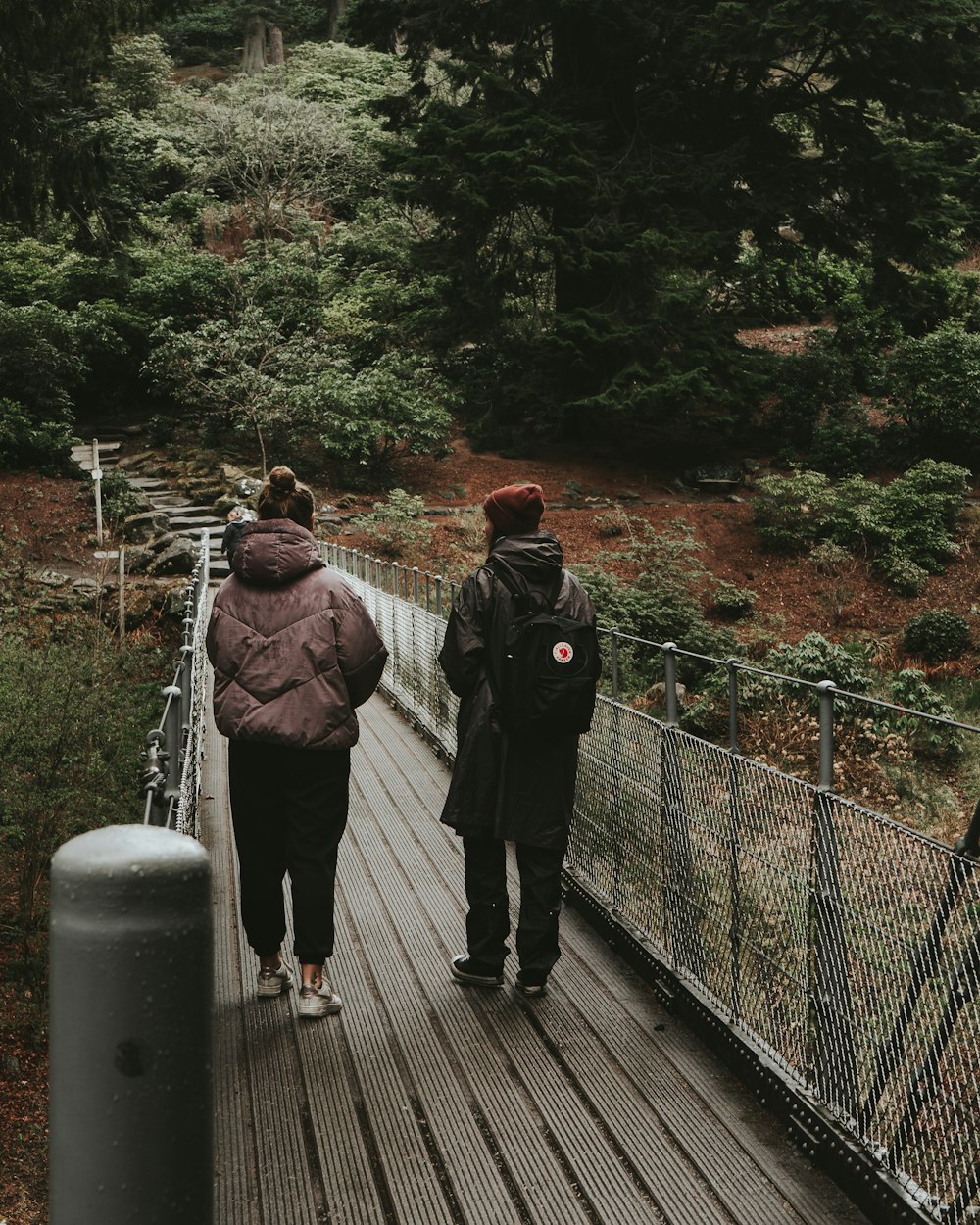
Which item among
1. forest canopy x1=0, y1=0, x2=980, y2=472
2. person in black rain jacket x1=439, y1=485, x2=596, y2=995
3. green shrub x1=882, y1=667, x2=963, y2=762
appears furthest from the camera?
forest canopy x1=0, y1=0, x2=980, y2=472

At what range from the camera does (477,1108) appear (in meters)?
4.00

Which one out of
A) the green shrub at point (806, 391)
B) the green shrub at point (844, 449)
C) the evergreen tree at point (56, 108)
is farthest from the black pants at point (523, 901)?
the green shrub at point (806, 391)

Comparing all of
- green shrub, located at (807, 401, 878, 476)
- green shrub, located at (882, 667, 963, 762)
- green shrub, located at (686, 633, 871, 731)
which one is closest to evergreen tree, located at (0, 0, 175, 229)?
green shrub, located at (686, 633, 871, 731)

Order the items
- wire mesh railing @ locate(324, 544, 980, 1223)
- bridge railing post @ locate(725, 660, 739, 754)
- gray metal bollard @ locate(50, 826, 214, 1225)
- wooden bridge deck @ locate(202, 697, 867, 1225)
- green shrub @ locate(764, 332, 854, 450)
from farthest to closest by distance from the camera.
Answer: green shrub @ locate(764, 332, 854, 450) → bridge railing post @ locate(725, 660, 739, 754) → wooden bridge deck @ locate(202, 697, 867, 1225) → wire mesh railing @ locate(324, 544, 980, 1223) → gray metal bollard @ locate(50, 826, 214, 1225)

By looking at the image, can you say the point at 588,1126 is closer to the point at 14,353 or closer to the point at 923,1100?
the point at 923,1100

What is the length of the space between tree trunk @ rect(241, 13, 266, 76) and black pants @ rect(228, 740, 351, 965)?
1874 inches

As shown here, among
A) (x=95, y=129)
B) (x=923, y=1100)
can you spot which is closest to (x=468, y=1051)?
(x=923, y=1100)

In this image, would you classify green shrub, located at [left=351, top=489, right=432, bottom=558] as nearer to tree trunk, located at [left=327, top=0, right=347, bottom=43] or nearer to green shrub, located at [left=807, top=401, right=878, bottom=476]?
green shrub, located at [left=807, top=401, right=878, bottom=476]

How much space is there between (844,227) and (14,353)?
16863mm

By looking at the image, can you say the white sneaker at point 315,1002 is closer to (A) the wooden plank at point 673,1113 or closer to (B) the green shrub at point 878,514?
(A) the wooden plank at point 673,1113

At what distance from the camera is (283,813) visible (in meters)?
4.58

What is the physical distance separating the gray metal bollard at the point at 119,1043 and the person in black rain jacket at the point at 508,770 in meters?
3.58

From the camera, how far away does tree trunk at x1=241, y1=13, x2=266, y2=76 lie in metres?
46.9

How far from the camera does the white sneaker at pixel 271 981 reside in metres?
4.89
